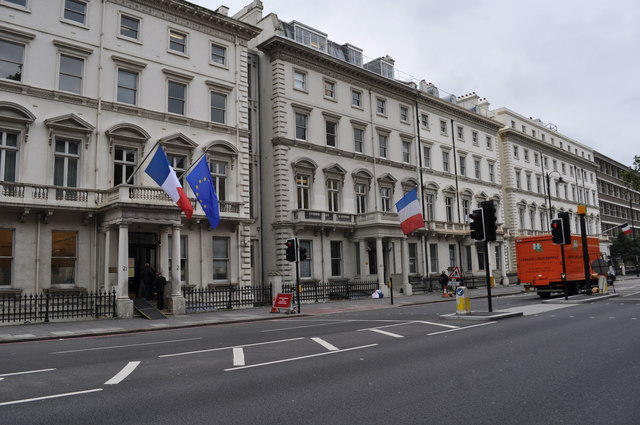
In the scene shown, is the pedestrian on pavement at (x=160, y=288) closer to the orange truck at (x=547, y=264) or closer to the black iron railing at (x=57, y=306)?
the black iron railing at (x=57, y=306)

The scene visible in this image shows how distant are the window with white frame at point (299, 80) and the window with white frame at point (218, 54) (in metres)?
5.76

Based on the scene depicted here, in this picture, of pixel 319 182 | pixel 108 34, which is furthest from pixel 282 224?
pixel 108 34

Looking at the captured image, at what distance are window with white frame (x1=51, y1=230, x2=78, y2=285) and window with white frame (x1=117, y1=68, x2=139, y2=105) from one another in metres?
7.50

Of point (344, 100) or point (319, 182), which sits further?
point (344, 100)

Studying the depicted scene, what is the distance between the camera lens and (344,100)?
124 feet

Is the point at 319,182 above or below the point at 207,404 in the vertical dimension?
above

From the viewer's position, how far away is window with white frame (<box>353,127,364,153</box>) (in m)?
38.2

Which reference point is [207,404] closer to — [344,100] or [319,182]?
[319,182]

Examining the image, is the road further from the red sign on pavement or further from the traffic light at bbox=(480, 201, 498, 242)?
the red sign on pavement

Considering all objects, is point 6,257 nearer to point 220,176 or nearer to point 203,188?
point 203,188

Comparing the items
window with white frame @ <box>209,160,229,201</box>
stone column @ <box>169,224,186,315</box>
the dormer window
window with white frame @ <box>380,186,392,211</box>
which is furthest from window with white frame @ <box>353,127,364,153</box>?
stone column @ <box>169,224,186,315</box>

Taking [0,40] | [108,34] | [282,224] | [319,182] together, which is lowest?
[282,224]

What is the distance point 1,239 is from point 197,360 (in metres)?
16.3

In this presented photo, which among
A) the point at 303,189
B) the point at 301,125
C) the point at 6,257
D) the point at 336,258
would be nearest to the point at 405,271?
the point at 336,258
